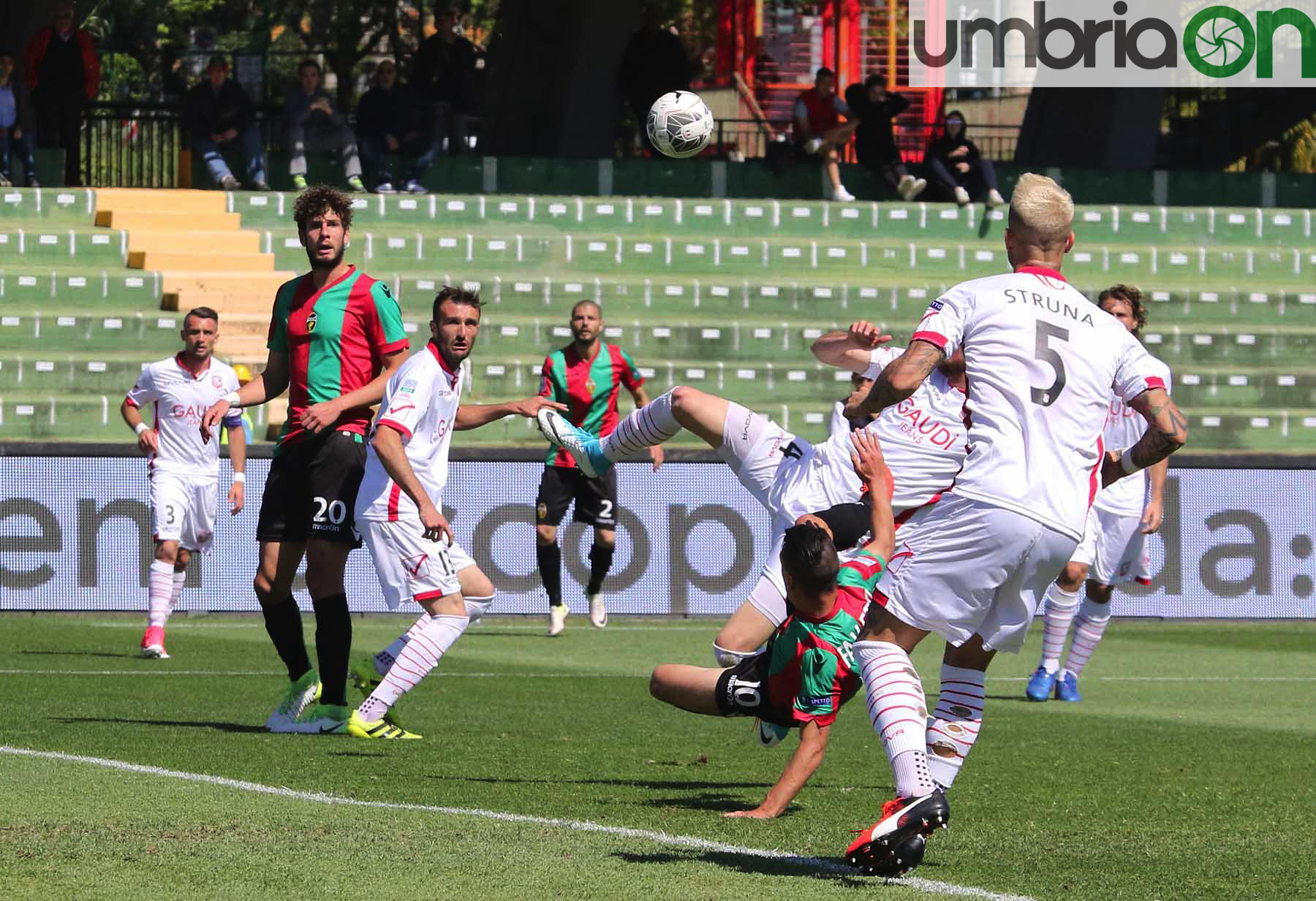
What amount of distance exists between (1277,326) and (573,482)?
1056 centimetres

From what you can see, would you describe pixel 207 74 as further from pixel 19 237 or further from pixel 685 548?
pixel 685 548

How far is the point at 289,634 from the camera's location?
868 cm

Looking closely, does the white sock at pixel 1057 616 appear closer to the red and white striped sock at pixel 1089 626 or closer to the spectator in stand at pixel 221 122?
the red and white striped sock at pixel 1089 626

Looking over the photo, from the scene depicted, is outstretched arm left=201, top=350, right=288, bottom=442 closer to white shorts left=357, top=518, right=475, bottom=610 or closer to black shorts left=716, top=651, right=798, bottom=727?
white shorts left=357, top=518, right=475, bottom=610

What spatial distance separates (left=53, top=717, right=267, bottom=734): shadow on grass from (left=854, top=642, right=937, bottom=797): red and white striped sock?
371cm

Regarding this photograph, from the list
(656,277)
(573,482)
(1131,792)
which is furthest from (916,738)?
(656,277)

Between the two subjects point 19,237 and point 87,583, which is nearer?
point 87,583

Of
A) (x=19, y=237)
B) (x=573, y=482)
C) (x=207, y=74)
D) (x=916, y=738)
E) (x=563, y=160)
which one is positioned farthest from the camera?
(x=563, y=160)

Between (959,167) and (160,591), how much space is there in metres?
13.5

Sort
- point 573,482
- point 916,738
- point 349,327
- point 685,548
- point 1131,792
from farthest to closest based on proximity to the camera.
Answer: point 685,548 < point 573,482 < point 349,327 < point 1131,792 < point 916,738

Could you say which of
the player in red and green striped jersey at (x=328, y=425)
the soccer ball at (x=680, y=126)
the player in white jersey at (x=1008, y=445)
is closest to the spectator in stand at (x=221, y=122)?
the soccer ball at (x=680, y=126)

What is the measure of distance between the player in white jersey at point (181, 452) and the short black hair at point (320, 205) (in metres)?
4.76

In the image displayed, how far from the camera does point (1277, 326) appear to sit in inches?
869

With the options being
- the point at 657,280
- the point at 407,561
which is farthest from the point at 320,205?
the point at 657,280
